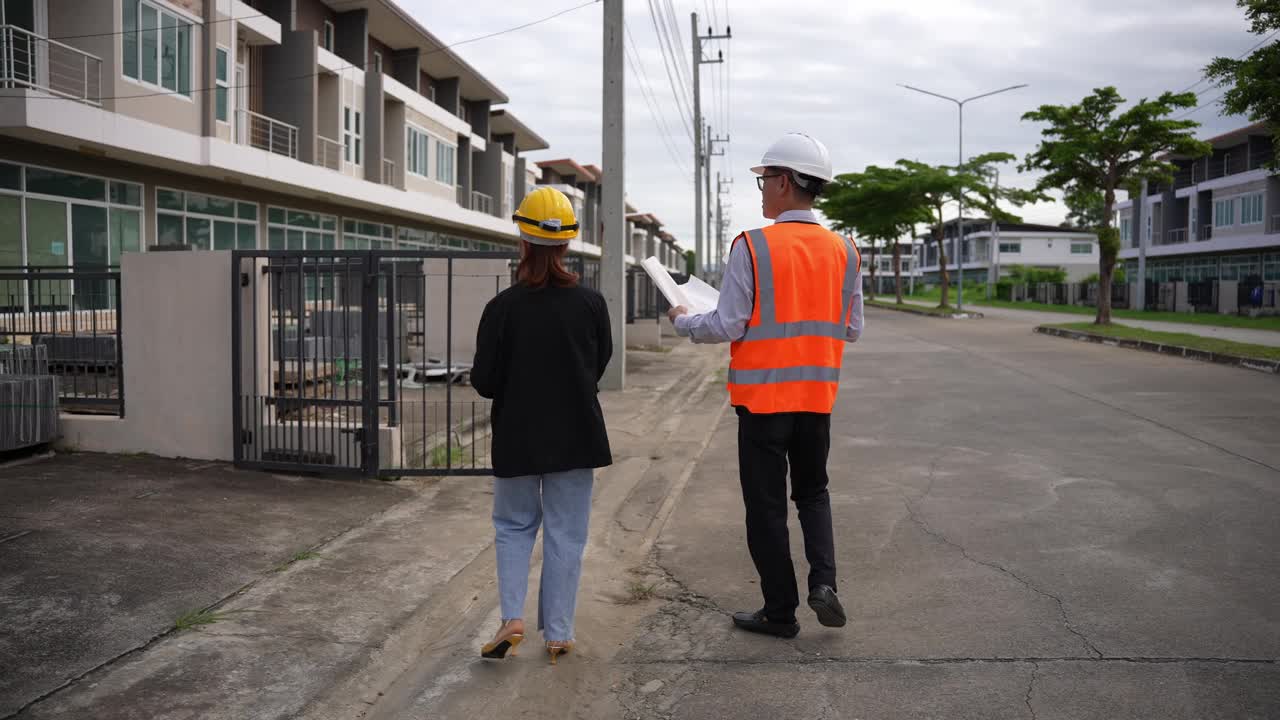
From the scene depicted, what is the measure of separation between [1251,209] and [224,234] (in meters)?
45.6

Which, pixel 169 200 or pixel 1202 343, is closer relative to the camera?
pixel 1202 343

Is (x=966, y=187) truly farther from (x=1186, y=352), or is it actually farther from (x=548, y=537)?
(x=548, y=537)

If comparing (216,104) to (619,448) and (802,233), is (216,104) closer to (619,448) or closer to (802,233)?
(619,448)

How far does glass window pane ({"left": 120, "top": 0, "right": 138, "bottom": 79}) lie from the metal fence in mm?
10278

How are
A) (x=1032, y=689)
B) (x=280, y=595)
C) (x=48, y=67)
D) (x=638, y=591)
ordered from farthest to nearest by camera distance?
(x=48, y=67) → (x=638, y=591) → (x=280, y=595) → (x=1032, y=689)

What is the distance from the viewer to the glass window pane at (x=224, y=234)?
2364 centimetres

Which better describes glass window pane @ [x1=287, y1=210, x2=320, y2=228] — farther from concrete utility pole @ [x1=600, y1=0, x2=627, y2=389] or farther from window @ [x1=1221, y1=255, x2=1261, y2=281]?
window @ [x1=1221, y1=255, x2=1261, y2=281]

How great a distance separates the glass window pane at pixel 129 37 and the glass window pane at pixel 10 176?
2562 mm

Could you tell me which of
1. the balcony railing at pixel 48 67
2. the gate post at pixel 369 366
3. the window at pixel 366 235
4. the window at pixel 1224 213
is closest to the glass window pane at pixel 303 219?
the window at pixel 366 235

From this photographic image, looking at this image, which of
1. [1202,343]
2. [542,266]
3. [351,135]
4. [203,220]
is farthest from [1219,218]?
[542,266]

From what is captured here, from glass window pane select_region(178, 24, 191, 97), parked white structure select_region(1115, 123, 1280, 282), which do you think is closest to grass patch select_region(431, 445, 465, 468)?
glass window pane select_region(178, 24, 191, 97)

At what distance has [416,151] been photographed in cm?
3372

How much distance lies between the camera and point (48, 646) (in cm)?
397

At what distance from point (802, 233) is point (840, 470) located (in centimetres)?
434
